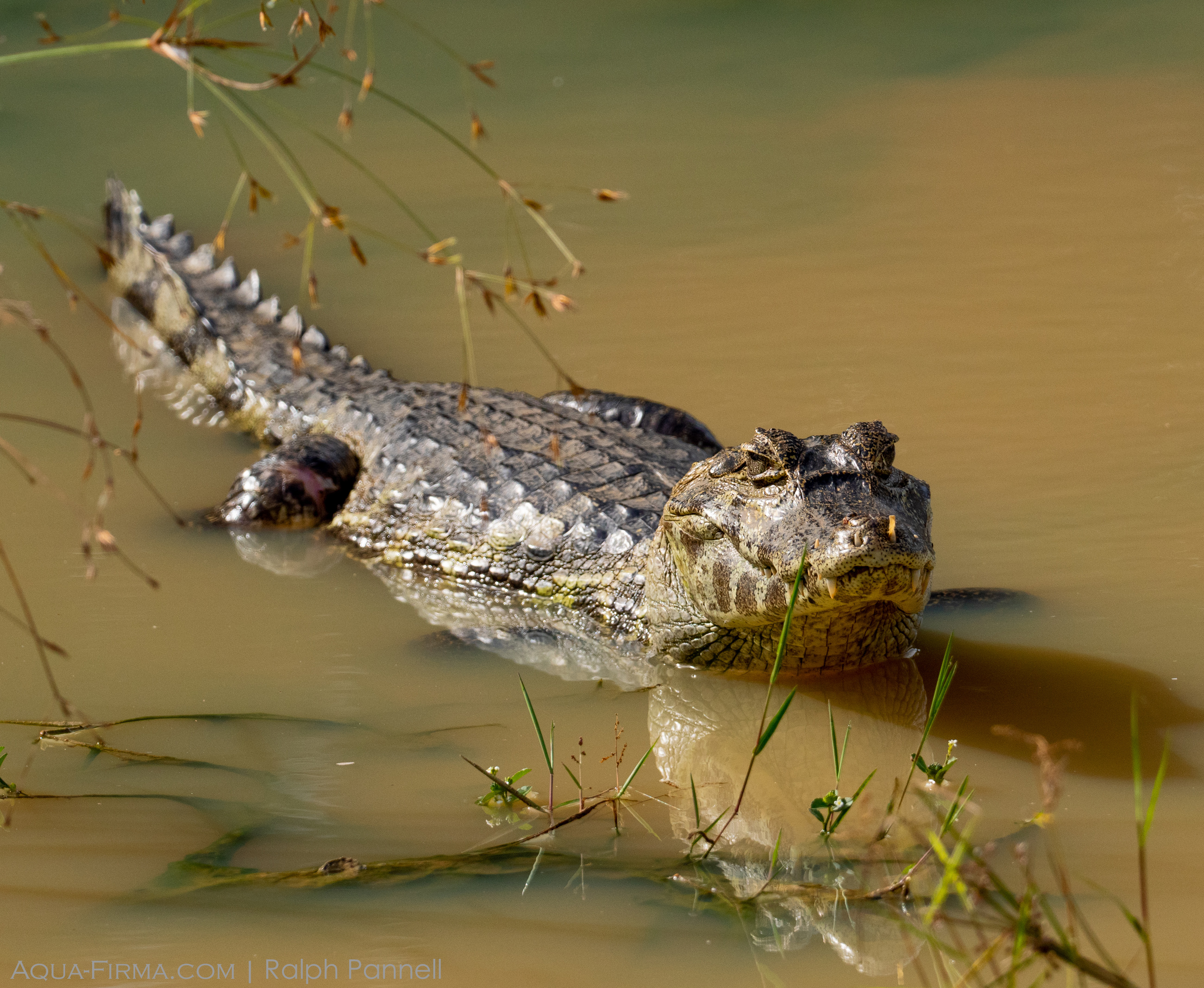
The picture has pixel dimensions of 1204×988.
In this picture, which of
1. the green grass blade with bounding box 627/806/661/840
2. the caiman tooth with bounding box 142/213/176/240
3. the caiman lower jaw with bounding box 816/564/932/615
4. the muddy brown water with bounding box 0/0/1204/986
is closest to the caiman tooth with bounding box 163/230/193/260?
the caiman tooth with bounding box 142/213/176/240

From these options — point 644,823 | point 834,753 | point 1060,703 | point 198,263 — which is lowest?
point 644,823

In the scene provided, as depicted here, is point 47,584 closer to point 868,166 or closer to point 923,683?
point 923,683

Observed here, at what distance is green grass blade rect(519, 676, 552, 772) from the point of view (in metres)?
2.82

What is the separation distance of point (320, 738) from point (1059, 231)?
19.5 ft

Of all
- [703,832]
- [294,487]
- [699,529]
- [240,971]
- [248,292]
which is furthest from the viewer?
[248,292]

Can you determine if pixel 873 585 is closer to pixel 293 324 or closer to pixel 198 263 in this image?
pixel 293 324

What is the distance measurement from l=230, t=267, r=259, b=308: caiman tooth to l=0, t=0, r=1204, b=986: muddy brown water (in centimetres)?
50

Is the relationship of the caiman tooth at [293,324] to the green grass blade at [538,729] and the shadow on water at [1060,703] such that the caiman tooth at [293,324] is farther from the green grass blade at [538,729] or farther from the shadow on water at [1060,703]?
the shadow on water at [1060,703]

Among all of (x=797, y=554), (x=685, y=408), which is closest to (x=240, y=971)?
(x=797, y=554)

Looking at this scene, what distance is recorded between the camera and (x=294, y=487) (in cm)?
541

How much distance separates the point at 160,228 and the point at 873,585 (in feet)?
19.4

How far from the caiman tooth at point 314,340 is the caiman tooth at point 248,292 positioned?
685mm

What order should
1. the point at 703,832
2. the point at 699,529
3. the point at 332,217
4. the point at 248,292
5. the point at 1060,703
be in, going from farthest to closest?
the point at 248,292
the point at 699,529
the point at 1060,703
the point at 703,832
the point at 332,217

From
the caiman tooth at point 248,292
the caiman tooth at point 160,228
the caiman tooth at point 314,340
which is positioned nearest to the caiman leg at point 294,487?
the caiman tooth at point 314,340
